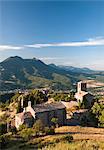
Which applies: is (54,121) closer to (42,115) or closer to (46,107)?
(42,115)

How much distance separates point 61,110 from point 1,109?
2042cm

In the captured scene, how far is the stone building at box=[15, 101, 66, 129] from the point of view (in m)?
44.6

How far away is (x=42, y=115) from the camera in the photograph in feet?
150

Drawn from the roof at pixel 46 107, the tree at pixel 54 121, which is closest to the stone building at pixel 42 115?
the roof at pixel 46 107

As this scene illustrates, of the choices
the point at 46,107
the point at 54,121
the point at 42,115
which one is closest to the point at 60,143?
the point at 54,121

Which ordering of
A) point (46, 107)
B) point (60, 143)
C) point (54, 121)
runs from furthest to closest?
1. point (46, 107)
2. point (54, 121)
3. point (60, 143)

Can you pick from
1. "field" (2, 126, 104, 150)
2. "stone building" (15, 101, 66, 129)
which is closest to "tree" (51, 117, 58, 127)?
"stone building" (15, 101, 66, 129)

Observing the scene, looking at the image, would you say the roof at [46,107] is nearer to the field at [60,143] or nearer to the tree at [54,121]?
the tree at [54,121]

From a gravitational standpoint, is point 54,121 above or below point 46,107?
below

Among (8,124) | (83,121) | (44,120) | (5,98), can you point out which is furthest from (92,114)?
(5,98)

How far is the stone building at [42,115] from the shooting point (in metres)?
44.6

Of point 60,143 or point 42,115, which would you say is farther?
point 42,115

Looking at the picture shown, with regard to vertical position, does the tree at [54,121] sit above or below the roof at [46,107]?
below

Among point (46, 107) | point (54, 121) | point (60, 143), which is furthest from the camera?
point (46, 107)
